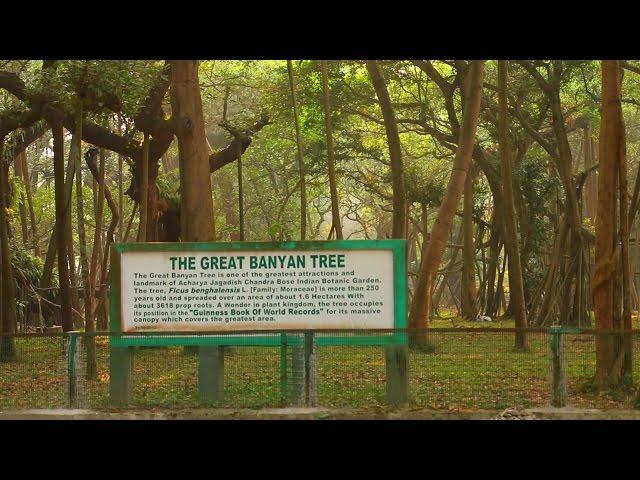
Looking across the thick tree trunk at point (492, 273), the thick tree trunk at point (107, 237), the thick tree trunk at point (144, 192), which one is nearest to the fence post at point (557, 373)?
the thick tree trunk at point (144, 192)

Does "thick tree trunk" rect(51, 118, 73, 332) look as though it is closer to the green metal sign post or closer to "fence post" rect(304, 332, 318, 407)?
the green metal sign post

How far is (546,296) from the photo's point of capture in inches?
1112

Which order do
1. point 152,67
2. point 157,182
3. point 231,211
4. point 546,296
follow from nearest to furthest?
point 152,67 → point 157,182 → point 546,296 → point 231,211

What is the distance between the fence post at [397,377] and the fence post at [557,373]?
162cm

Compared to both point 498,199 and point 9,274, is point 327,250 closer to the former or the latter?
point 9,274

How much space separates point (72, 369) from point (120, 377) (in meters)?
0.59

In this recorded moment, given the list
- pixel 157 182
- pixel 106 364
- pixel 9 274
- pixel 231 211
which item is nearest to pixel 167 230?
pixel 157 182

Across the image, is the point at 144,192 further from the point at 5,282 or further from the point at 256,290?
the point at 256,290

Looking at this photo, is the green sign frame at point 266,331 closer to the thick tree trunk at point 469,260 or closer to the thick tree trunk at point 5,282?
the thick tree trunk at point 5,282

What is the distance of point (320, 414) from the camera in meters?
11.5

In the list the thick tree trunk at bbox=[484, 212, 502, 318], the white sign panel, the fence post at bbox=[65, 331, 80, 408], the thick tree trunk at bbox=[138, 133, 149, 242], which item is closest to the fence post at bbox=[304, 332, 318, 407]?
the white sign panel

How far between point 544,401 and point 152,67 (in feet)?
39.9

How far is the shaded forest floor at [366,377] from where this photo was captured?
12.1m

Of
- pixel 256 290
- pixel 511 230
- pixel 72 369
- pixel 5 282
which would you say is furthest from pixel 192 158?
pixel 72 369
